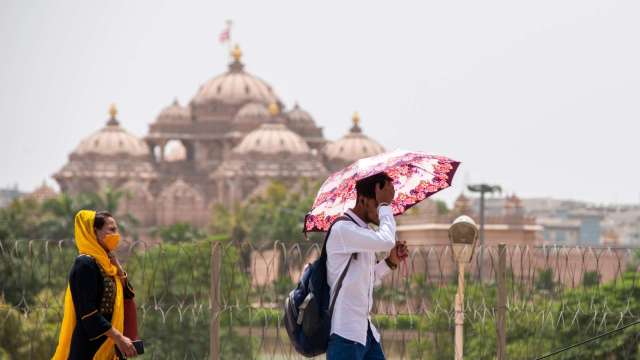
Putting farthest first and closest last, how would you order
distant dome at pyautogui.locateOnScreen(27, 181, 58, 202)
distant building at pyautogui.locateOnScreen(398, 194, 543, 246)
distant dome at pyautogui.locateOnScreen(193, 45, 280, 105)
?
1. distant dome at pyautogui.locateOnScreen(193, 45, 280, 105)
2. distant dome at pyautogui.locateOnScreen(27, 181, 58, 202)
3. distant building at pyautogui.locateOnScreen(398, 194, 543, 246)

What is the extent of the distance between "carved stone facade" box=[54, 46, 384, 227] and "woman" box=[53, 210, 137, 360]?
95.7m

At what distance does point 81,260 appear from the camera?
356 inches

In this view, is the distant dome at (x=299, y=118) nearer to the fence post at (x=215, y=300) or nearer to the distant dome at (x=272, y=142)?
the distant dome at (x=272, y=142)

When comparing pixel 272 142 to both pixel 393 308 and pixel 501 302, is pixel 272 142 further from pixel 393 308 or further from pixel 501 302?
pixel 501 302

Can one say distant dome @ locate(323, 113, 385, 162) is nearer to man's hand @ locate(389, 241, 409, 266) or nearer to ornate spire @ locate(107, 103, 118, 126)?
ornate spire @ locate(107, 103, 118, 126)

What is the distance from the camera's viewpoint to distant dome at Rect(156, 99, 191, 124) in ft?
404

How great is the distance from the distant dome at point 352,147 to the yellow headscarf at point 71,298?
348ft

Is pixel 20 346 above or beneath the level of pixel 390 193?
beneath

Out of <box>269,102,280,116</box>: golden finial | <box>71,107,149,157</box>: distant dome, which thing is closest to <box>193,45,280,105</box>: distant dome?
<box>269,102,280,116</box>: golden finial

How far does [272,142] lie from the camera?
371 ft

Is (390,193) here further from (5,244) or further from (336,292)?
(5,244)

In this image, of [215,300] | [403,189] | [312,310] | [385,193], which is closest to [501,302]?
[403,189]

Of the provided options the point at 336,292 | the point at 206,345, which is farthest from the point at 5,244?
the point at 336,292

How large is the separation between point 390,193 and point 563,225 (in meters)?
149
